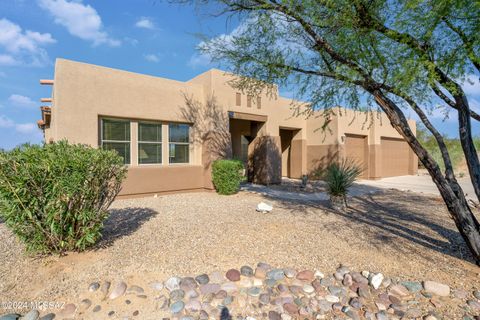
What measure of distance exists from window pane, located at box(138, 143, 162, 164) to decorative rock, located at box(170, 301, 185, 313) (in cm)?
728

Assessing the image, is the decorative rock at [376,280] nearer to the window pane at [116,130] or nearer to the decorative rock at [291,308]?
the decorative rock at [291,308]

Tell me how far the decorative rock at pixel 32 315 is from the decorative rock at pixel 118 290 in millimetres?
736

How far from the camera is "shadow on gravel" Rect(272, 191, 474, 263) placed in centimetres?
470

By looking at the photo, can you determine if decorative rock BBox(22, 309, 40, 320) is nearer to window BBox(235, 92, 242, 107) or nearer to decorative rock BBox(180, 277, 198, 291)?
decorative rock BBox(180, 277, 198, 291)

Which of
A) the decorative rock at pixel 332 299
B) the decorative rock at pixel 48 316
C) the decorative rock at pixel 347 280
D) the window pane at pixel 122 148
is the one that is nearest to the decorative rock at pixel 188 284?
the decorative rock at pixel 48 316

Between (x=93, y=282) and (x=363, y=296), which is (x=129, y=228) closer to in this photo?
(x=93, y=282)

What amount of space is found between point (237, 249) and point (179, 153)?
701cm

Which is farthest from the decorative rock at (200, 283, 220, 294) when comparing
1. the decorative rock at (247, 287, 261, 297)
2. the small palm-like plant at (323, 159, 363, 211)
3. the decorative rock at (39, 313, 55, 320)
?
the small palm-like plant at (323, 159, 363, 211)

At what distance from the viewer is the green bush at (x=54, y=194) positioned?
11.2 feet

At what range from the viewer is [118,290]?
330 centimetres

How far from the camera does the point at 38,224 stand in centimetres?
358

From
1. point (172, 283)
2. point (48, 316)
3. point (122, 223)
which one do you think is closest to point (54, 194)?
point (48, 316)

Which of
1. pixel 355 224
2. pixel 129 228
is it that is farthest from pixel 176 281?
pixel 355 224

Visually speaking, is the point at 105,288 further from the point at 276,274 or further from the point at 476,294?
the point at 476,294
